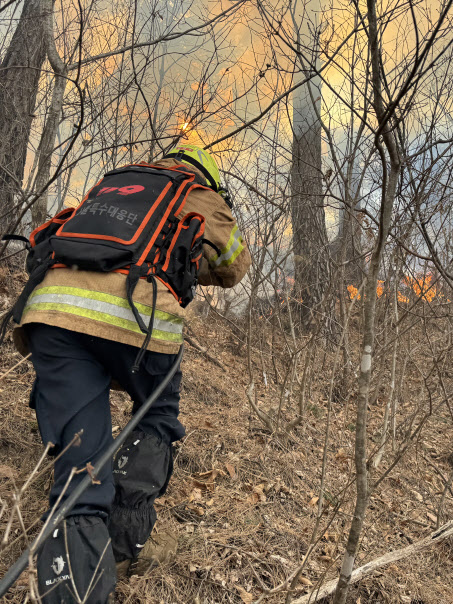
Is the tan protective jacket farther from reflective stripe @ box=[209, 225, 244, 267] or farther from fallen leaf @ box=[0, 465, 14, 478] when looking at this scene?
fallen leaf @ box=[0, 465, 14, 478]

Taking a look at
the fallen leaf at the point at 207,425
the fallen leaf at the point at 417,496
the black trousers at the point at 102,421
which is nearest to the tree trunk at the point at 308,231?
the fallen leaf at the point at 207,425

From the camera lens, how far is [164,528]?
238 cm

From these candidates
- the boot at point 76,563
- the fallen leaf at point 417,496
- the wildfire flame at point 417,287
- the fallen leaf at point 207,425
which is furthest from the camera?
the fallen leaf at point 207,425

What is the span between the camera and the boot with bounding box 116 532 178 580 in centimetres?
201

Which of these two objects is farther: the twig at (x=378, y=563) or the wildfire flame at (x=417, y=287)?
the wildfire flame at (x=417, y=287)

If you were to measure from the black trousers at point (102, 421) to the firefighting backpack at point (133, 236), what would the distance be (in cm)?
22

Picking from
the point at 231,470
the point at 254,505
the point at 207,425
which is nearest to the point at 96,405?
the point at 254,505

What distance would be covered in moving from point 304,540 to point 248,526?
0.34m

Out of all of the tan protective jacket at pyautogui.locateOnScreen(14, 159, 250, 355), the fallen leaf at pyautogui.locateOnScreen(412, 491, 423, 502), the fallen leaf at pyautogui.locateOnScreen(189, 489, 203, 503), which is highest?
the tan protective jacket at pyautogui.locateOnScreen(14, 159, 250, 355)

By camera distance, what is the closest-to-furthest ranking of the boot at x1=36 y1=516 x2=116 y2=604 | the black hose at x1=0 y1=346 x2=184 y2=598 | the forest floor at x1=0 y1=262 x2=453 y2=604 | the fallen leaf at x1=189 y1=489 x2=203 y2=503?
1. the black hose at x1=0 y1=346 x2=184 y2=598
2. the boot at x1=36 y1=516 x2=116 y2=604
3. the forest floor at x1=0 y1=262 x2=453 y2=604
4. the fallen leaf at x1=189 y1=489 x2=203 y2=503

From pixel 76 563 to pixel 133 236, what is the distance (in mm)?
1217

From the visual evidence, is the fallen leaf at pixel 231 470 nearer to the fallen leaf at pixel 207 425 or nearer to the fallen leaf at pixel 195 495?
the fallen leaf at pixel 195 495

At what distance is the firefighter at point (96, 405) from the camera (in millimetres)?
1570

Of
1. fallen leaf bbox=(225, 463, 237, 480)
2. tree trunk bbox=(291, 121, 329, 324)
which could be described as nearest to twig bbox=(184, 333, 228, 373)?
tree trunk bbox=(291, 121, 329, 324)
